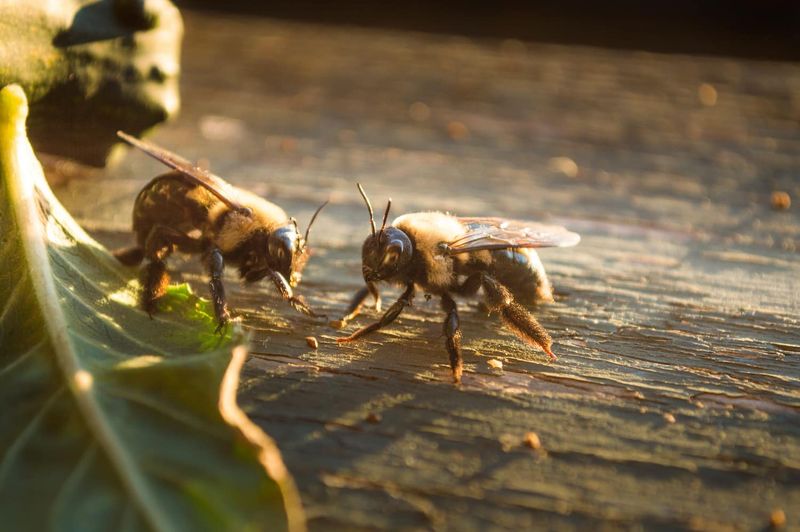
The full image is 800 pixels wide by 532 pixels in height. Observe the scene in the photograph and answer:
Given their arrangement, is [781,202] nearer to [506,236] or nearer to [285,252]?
[506,236]

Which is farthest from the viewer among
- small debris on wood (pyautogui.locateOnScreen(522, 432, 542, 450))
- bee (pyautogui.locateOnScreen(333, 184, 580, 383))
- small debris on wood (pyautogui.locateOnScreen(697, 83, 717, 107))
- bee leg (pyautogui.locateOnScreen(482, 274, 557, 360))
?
small debris on wood (pyautogui.locateOnScreen(697, 83, 717, 107))

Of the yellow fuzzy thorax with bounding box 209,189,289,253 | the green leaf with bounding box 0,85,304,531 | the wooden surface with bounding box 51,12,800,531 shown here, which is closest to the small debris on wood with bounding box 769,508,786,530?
the wooden surface with bounding box 51,12,800,531

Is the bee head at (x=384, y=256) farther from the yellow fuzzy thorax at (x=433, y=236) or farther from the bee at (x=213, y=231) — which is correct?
the bee at (x=213, y=231)

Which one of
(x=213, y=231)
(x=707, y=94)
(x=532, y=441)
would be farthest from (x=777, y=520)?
(x=707, y=94)

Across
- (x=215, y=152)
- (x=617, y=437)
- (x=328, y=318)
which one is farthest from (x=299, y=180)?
(x=617, y=437)

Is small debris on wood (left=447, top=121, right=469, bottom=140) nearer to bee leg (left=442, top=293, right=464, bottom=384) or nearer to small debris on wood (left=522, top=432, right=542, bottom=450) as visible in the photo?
bee leg (left=442, top=293, right=464, bottom=384)

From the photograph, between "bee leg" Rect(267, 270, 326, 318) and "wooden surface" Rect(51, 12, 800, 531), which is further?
"bee leg" Rect(267, 270, 326, 318)

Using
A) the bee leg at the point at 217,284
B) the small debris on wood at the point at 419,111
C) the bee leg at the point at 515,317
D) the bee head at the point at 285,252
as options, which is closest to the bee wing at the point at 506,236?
the bee leg at the point at 515,317
